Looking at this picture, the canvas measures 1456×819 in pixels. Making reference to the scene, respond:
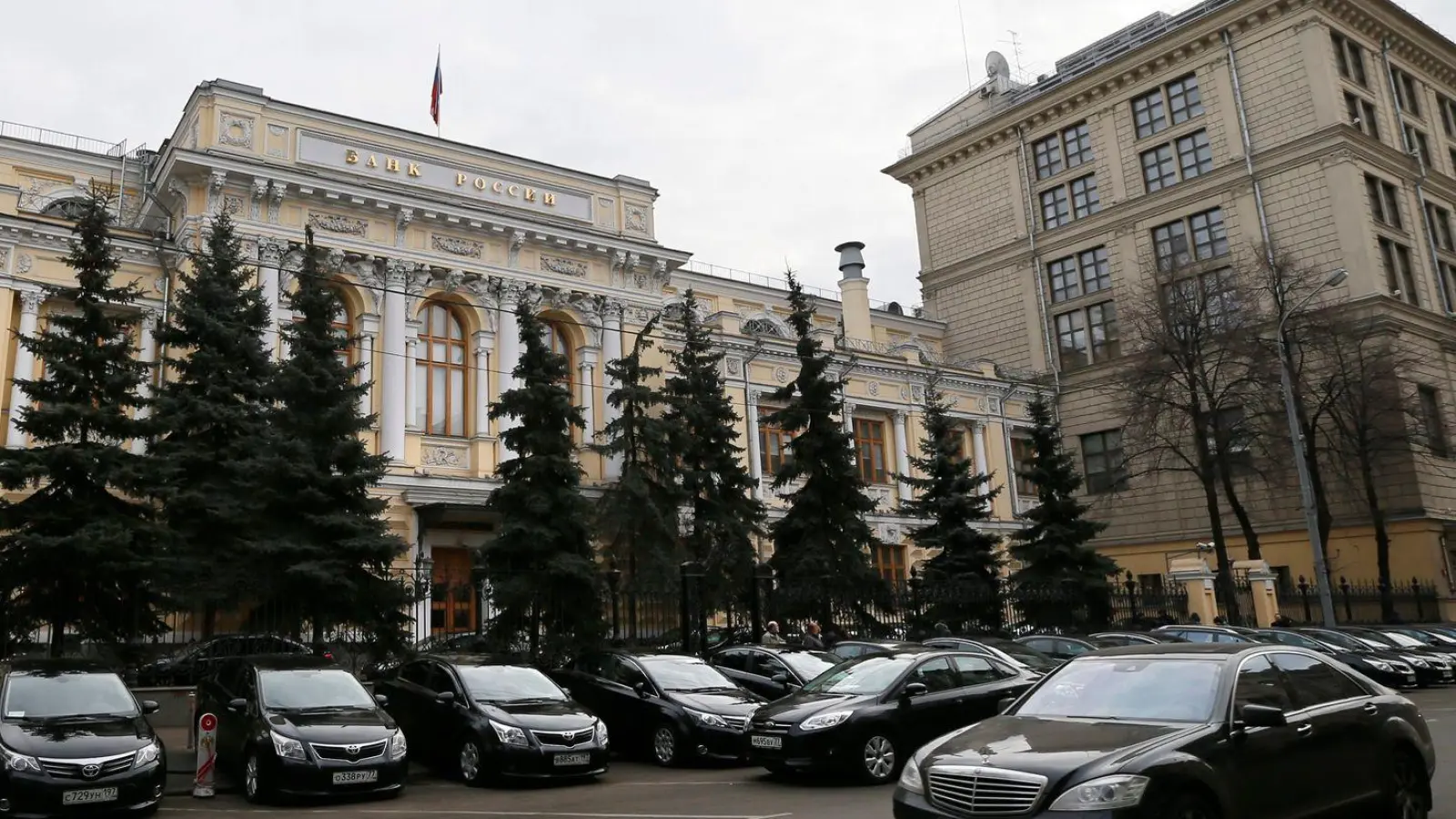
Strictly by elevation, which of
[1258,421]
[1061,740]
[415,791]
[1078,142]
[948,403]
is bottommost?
[415,791]

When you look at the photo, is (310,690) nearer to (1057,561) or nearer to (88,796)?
(88,796)

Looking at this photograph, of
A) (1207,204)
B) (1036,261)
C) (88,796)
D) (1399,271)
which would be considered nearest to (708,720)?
(88,796)

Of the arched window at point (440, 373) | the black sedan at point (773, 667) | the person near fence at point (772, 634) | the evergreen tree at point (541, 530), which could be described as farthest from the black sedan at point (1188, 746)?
the arched window at point (440, 373)

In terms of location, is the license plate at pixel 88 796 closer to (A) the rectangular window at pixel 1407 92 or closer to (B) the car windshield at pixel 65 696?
(B) the car windshield at pixel 65 696

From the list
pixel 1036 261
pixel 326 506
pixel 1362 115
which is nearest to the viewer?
pixel 326 506

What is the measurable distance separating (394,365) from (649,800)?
22066 mm

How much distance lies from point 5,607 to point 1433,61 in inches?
2185

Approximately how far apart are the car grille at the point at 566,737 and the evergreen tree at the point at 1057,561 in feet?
59.4

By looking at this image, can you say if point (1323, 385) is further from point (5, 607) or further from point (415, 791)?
point (5, 607)

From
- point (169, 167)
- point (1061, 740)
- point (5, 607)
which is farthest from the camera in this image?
point (169, 167)

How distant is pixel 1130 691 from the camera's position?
24.2 ft

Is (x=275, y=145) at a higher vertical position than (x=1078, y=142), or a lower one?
lower

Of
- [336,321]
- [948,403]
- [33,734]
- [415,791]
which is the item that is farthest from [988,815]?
[948,403]

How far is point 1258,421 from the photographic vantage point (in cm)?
3559
